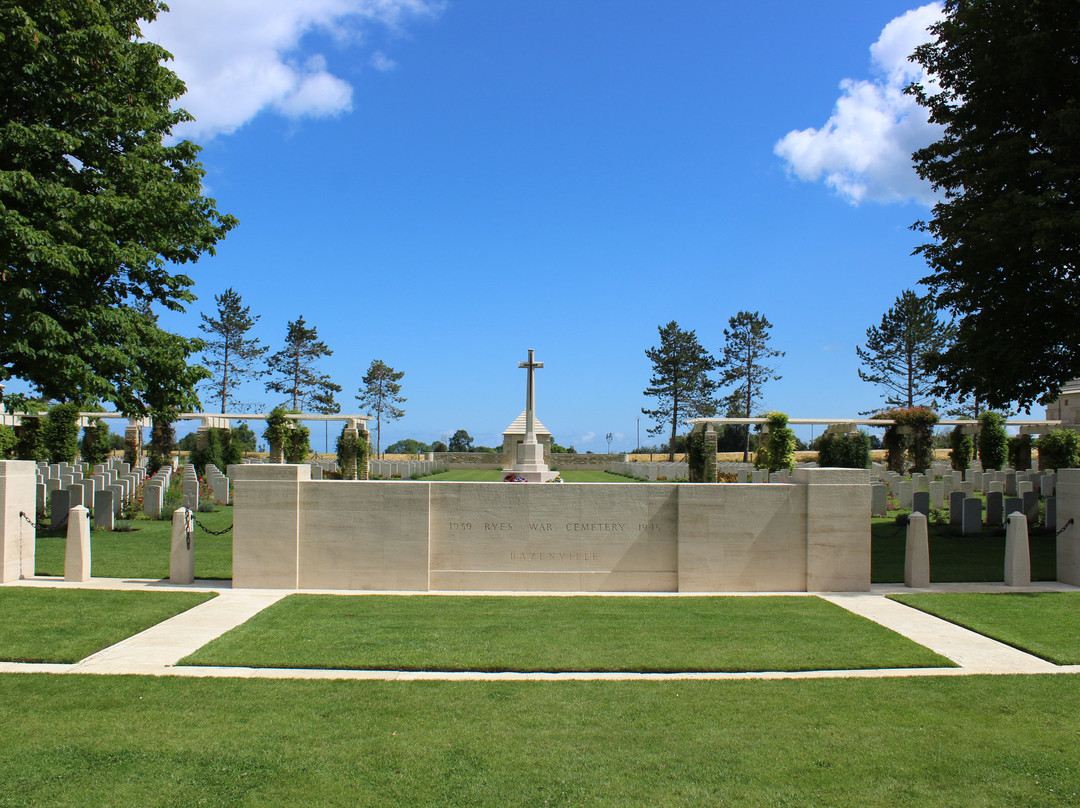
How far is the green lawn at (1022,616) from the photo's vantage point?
7.19m

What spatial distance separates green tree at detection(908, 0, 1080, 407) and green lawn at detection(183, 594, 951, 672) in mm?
8860

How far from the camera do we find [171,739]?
4.82m

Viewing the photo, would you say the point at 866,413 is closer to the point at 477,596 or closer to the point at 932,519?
the point at 932,519

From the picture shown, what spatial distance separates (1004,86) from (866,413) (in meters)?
42.8

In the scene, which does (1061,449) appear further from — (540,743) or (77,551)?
(77,551)

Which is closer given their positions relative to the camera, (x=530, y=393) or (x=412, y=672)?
(x=412, y=672)

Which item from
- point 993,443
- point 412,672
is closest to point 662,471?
point 993,443

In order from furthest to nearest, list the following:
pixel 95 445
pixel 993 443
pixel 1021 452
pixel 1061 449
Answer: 1. pixel 95 445
2. pixel 1021 452
3. pixel 993 443
4. pixel 1061 449

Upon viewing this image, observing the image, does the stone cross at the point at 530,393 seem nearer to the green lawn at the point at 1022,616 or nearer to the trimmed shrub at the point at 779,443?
the trimmed shrub at the point at 779,443

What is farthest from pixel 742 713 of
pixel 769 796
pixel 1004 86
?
pixel 1004 86

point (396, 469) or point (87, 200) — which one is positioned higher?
point (87, 200)

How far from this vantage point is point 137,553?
12977 millimetres

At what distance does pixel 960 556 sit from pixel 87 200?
57.0 feet

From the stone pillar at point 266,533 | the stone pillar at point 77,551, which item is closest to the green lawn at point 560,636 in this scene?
the stone pillar at point 266,533
